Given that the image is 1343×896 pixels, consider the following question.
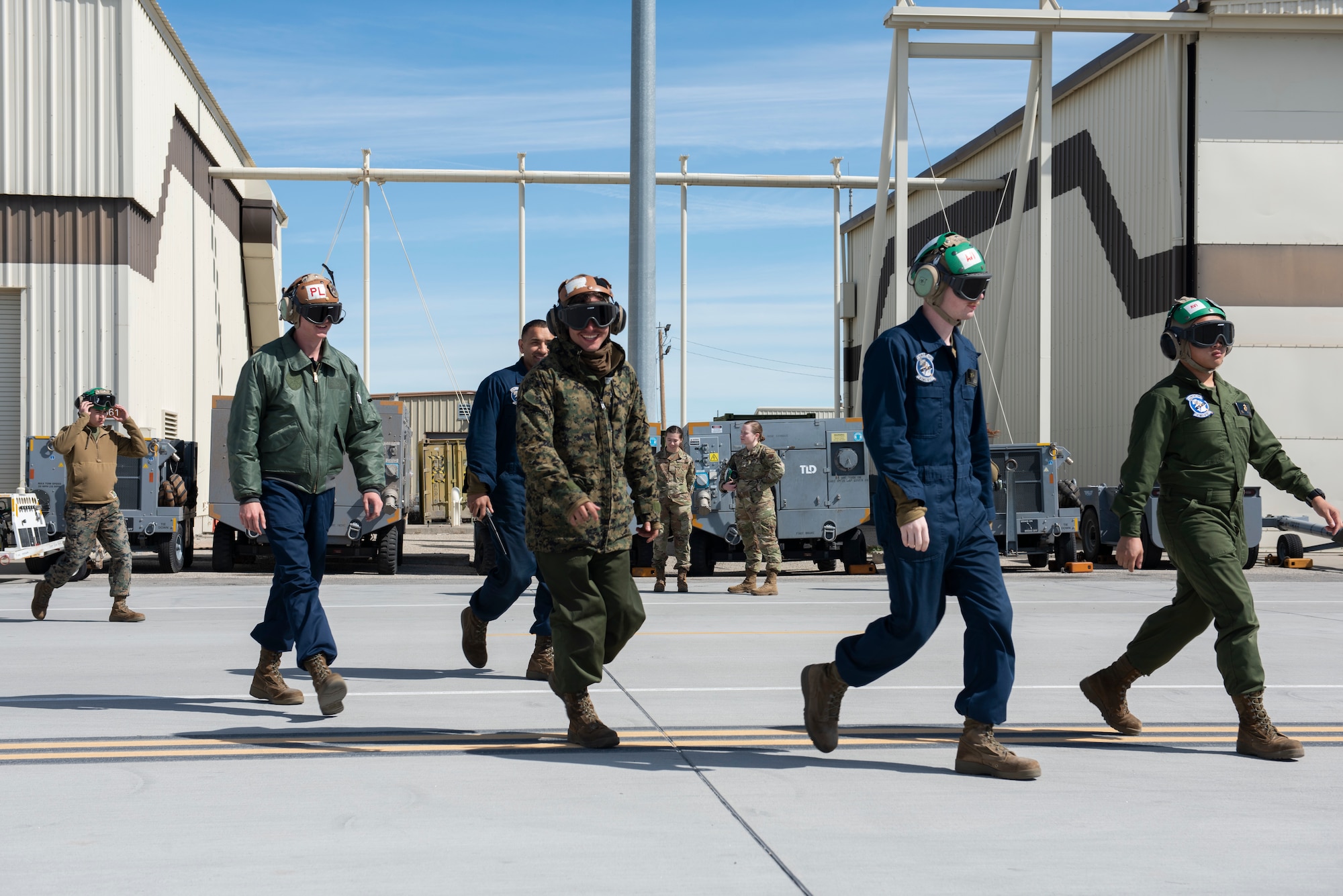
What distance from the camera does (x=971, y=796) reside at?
16.2 feet

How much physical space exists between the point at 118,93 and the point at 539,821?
874 inches

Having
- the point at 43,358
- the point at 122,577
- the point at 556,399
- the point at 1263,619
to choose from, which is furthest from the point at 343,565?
the point at 556,399

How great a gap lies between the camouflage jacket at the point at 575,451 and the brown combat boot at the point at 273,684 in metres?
1.86

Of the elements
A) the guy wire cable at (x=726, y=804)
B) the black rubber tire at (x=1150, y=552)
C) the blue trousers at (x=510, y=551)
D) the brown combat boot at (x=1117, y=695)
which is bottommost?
the black rubber tire at (x=1150, y=552)

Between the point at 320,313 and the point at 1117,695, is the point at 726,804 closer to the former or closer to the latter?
the point at 1117,695

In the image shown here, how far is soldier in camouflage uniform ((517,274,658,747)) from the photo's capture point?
559 cm

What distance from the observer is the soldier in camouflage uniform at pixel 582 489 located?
5.59m

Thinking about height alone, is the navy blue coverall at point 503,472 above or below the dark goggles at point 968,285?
below

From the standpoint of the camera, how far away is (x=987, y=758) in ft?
17.1

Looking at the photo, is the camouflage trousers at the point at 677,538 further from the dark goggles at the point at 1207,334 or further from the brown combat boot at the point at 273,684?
the dark goggles at the point at 1207,334

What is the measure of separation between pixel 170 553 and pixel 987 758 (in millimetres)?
15761

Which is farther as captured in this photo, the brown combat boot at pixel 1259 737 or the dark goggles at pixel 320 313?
the dark goggles at pixel 320 313

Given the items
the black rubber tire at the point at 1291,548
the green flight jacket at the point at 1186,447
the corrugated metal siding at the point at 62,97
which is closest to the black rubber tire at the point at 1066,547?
the black rubber tire at the point at 1291,548

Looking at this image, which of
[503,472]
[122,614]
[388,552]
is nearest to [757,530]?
[388,552]
